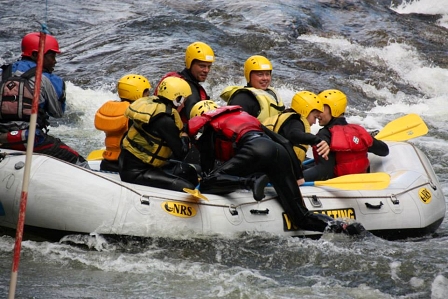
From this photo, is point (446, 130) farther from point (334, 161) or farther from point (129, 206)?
point (129, 206)

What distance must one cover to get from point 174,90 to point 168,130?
0.32m

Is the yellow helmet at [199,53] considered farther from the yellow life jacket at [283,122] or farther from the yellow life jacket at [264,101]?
the yellow life jacket at [283,122]

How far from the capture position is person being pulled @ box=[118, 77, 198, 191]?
5.83m

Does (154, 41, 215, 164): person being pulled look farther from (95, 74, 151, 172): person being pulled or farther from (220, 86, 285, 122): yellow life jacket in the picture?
(95, 74, 151, 172): person being pulled

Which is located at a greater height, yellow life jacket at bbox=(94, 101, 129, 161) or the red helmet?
the red helmet

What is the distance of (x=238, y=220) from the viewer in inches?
238

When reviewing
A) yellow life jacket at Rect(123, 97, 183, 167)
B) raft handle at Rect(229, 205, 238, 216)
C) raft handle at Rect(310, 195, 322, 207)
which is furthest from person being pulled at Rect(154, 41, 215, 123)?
raft handle at Rect(310, 195, 322, 207)

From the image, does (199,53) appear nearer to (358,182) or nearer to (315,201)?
(315,201)

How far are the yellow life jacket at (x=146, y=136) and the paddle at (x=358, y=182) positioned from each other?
1.43 meters

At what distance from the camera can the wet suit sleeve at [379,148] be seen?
7.20 meters

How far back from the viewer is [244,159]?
586 cm

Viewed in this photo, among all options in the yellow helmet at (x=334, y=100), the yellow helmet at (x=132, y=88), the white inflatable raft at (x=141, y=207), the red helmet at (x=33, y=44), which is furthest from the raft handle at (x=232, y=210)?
the red helmet at (x=33, y=44)

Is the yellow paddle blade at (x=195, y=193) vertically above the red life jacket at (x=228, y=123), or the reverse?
the red life jacket at (x=228, y=123)

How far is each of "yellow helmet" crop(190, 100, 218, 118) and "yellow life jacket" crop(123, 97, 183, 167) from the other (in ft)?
1.05
